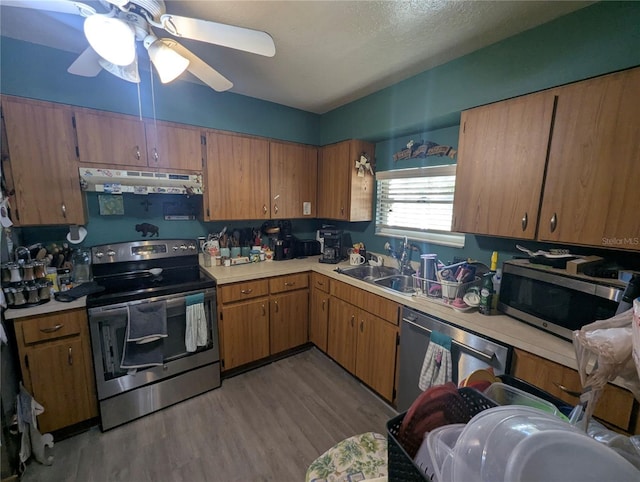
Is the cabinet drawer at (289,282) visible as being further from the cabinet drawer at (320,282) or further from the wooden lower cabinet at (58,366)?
the wooden lower cabinet at (58,366)

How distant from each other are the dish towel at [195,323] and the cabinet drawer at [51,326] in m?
0.62

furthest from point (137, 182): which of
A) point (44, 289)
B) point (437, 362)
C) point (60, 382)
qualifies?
point (437, 362)

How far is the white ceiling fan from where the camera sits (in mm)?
1072

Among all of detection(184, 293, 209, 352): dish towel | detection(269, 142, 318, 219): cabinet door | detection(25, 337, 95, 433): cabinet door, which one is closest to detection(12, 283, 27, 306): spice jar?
detection(25, 337, 95, 433): cabinet door

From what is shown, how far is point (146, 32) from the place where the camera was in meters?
1.25

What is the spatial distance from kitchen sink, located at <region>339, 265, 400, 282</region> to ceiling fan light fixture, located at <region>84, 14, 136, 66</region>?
2.01 metres

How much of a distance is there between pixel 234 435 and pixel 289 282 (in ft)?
4.01

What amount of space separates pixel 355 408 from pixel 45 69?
329 centimetres

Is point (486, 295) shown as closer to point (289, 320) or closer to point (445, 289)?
point (445, 289)

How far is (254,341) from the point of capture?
241 cm

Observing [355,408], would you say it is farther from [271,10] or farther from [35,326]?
[271,10]

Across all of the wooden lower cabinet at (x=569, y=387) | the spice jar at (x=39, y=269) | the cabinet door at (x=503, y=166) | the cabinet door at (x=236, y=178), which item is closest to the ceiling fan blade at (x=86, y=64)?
Answer: the cabinet door at (x=236, y=178)

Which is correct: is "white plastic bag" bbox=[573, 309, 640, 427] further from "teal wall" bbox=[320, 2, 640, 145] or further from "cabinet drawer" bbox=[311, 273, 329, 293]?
"cabinet drawer" bbox=[311, 273, 329, 293]

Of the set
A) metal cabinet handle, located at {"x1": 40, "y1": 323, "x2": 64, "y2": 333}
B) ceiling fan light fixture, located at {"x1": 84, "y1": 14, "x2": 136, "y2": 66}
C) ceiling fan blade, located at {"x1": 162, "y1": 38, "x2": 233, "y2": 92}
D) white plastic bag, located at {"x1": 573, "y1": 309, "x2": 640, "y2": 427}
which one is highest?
ceiling fan blade, located at {"x1": 162, "y1": 38, "x2": 233, "y2": 92}
